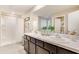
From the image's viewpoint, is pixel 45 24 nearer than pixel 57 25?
No

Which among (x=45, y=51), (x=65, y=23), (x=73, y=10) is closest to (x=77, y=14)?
(x=73, y=10)

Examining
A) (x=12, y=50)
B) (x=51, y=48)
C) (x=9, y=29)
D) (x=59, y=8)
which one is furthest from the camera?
(x=9, y=29)

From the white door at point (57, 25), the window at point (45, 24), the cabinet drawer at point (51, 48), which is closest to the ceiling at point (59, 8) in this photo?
the window at point (45, 24)

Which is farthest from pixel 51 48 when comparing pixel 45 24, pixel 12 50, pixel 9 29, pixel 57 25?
pixel 9 29

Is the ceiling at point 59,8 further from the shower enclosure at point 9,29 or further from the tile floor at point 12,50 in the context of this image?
the shower enclosure at point 9,29

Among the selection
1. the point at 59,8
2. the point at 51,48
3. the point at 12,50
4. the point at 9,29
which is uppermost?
the point at 59,8

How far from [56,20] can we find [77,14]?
89cm

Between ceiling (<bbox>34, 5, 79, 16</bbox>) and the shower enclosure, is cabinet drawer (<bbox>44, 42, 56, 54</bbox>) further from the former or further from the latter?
the shower enclosure

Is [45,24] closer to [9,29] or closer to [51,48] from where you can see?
[51,48]

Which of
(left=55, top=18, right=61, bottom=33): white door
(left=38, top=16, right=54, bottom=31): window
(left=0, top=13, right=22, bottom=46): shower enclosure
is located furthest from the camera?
(left=0, top=13, right=22, bottom=46): shower enclosure

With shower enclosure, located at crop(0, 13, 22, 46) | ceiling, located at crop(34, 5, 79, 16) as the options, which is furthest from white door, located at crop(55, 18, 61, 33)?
shower enclosure, located at crop(0, 13, 22, 46)

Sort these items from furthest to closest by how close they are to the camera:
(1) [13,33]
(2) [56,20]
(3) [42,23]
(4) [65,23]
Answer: (1) [13,33], (3) [42,23], (2) [56,20], (4) [65,23]
